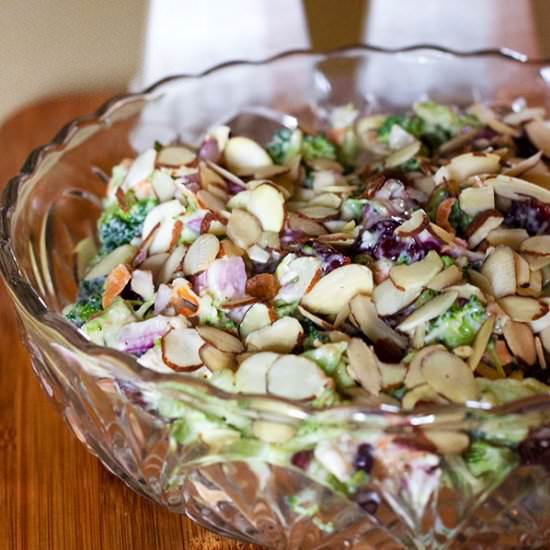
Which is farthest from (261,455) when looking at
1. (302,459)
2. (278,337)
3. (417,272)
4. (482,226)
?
(482,226)

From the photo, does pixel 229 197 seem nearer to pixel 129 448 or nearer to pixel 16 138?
pixel 129 448

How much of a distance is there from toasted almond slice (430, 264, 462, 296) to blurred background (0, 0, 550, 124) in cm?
94

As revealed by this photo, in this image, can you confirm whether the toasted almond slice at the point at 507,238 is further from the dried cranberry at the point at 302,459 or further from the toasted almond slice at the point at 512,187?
the dried cranberry at the point at 302,459

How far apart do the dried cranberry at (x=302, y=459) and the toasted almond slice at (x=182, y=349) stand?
0.49 feet

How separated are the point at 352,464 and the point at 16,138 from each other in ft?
3.35

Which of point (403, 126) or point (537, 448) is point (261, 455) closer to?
point (537, 448)

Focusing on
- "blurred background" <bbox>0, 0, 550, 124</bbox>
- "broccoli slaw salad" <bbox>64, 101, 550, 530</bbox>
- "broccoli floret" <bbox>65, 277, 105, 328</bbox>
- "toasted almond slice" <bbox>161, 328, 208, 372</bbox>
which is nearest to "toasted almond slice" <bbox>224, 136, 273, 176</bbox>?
"broccoli slaw salad" <bbox>64, 101, 550, 530</bbox>

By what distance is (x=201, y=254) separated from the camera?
3.29 ft

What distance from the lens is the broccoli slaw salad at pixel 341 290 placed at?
2.63 ft

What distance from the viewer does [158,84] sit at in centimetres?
136

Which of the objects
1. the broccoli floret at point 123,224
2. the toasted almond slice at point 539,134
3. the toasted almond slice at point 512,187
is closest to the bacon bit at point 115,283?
the broccoli floret at point 123,224

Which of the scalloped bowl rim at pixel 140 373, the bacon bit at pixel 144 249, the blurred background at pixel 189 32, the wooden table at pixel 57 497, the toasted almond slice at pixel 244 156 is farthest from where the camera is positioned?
the blurred background at pixel 189 32

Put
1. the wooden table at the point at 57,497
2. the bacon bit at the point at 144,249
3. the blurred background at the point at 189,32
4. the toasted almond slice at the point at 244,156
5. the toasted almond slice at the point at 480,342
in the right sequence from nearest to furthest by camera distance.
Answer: the toasted almond slice at the point at 480,342 < the wooden table at the point at 57,497 < the bacon bit at the point at 144,249 < the toasted almond slice at the point at 244,156 < the blurred background at the point at 189,32

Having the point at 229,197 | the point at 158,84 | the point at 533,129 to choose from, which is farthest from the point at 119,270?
the point at 533,129
